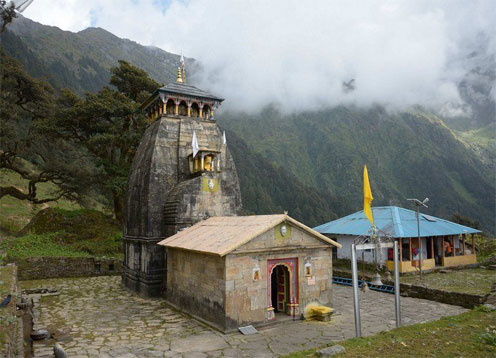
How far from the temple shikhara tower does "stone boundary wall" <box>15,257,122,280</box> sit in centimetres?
459

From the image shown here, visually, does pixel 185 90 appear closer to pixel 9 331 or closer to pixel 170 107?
pixel 170 107

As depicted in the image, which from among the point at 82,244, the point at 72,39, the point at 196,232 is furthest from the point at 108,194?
the point at 72,39

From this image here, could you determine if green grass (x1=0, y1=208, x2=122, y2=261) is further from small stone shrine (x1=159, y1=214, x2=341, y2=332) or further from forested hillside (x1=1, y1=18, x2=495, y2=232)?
forested hillside (x1=1, y1=18, x2=495, y2=232)

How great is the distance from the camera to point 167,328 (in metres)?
10.6

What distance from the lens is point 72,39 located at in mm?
90562

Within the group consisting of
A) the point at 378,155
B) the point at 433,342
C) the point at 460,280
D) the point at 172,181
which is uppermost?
the point at 378,155

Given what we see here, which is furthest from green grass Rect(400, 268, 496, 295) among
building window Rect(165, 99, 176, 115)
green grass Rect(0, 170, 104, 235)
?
green grass Rect(0, 170, 104, 235)

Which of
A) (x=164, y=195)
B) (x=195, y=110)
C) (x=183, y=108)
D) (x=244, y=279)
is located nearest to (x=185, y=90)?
(x=183, y=108)

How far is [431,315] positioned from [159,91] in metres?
14.0

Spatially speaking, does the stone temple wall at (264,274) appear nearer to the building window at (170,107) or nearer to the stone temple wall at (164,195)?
the stone temple wall at (164,195)

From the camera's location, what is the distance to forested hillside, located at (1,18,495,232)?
6119cm

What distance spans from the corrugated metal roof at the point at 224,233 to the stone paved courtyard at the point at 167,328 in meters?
2.30

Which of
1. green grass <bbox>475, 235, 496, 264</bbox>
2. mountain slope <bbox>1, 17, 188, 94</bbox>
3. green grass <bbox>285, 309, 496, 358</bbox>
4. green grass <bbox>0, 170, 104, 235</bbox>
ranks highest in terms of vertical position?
mountain slope <bbox>1, 17, 188, 94</bbox>

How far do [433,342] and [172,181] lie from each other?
11533mm
